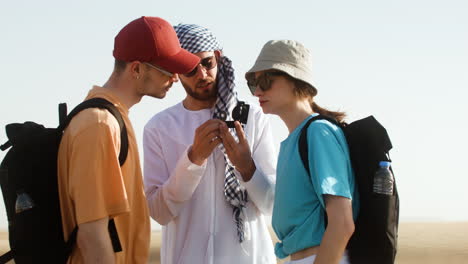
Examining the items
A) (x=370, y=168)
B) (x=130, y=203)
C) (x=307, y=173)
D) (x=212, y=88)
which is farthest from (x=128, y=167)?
(x=212, y=88)

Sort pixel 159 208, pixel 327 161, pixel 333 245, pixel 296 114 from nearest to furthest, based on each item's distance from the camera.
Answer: pixel 333 245
pixel 327 161
pixel 296 114
pixel 159 208

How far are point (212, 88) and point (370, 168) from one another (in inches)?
70.3

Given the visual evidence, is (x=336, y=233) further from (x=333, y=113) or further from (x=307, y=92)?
(x=307, y=92)

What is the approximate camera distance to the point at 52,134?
4.36 m

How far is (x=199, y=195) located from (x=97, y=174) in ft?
6.41

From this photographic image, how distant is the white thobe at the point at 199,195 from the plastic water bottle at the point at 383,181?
4.45 feet

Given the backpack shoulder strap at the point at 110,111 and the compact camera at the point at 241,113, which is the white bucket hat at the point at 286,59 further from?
the backpack shoulder strap at the point at 110,111

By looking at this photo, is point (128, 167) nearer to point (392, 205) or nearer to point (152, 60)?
point (152, 60)

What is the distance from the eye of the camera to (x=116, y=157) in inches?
167

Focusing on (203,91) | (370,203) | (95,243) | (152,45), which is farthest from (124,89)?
(203,91)

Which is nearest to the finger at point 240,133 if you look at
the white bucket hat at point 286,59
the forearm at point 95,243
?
the white bucket hat at point 286,59

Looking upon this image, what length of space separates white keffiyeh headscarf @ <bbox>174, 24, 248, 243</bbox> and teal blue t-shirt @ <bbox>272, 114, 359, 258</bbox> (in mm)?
995

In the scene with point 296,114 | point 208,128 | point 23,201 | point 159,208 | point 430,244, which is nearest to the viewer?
point 23,201

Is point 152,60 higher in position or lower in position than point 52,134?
higher
